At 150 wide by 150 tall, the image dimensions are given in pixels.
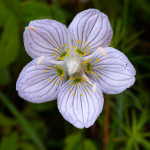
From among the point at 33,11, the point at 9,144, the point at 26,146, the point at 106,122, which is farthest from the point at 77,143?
the point at 33,11

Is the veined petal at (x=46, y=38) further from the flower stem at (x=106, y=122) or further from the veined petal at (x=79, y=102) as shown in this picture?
the flower stem at (x=106, y=122)

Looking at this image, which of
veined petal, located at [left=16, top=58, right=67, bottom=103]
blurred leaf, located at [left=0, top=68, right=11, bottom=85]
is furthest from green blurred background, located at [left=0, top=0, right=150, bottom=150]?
veined petal, located at [left=16, top=58, right=67, bottom=103]

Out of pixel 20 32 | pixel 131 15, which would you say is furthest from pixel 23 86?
pixel 131 15

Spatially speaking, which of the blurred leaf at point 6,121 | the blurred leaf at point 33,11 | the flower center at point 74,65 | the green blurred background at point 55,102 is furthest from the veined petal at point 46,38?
the blurred leaf at point 6,121

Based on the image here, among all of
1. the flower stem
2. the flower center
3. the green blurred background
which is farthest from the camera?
the flower stem

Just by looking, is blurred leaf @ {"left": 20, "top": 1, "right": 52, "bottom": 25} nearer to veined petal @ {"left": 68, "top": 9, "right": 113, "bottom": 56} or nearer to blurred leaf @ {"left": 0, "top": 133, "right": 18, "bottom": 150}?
veined petal @ {"left": 68, "top": 9, "right": 113, "bottom": 56}

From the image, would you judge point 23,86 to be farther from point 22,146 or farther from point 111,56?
point 22,146

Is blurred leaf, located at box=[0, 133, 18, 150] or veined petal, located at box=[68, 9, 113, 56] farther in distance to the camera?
blurred leaf, located at box=[0, 133, 18, 150]

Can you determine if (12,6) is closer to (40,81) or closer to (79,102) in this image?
(40,81)
